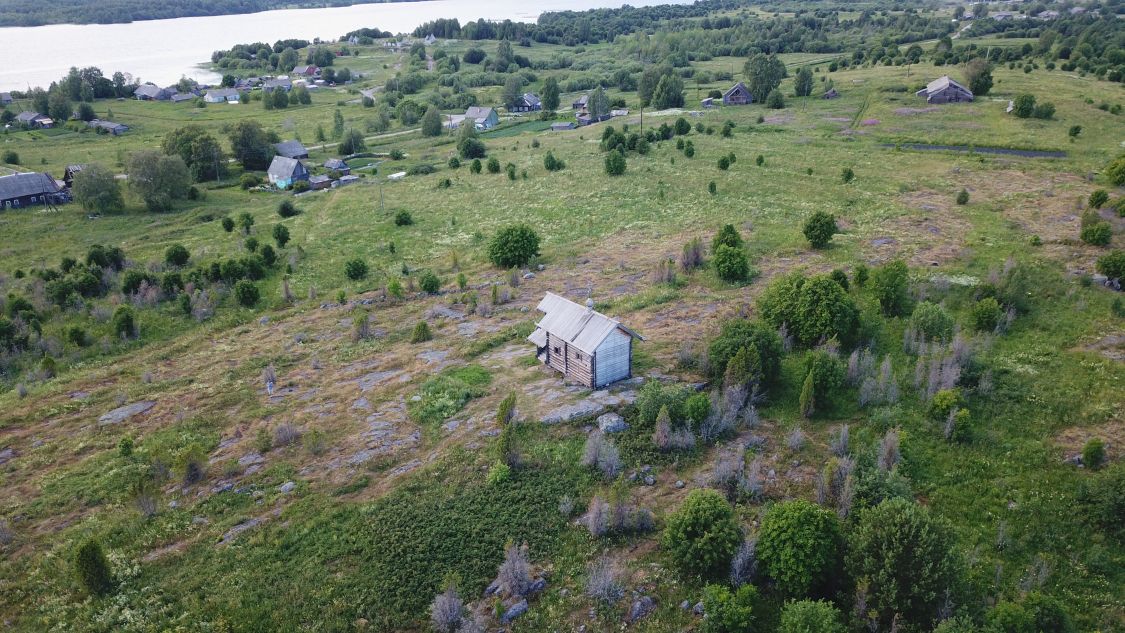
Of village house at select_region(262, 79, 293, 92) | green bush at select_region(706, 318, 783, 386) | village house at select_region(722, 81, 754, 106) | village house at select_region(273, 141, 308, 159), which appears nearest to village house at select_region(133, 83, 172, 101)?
village house at select_region(262, 79, 293, 92)

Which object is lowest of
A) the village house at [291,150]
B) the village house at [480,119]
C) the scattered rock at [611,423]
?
the scattered rock at [611,423]

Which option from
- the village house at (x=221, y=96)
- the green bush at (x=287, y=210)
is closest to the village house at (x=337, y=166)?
the green bush at (x=287, y=210)

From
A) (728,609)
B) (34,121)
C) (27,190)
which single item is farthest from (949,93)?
(34,121)

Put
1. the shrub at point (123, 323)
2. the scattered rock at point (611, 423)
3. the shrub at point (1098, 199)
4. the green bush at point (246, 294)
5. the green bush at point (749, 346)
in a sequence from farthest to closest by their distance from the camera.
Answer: the shrub at point (1098, 199)
the green bush at point (246, 294)
the shrub at point (123, 323)
the green bush at point (749, 346)
the scattered rock at point (611, 423)

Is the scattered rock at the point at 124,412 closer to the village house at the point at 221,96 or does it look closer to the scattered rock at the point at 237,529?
the scattered rock at the point at 237,529

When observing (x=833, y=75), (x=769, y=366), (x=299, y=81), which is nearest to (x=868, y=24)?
(x=833, y=75)

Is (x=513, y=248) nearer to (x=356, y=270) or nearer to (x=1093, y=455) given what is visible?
(x=356, y=270)
